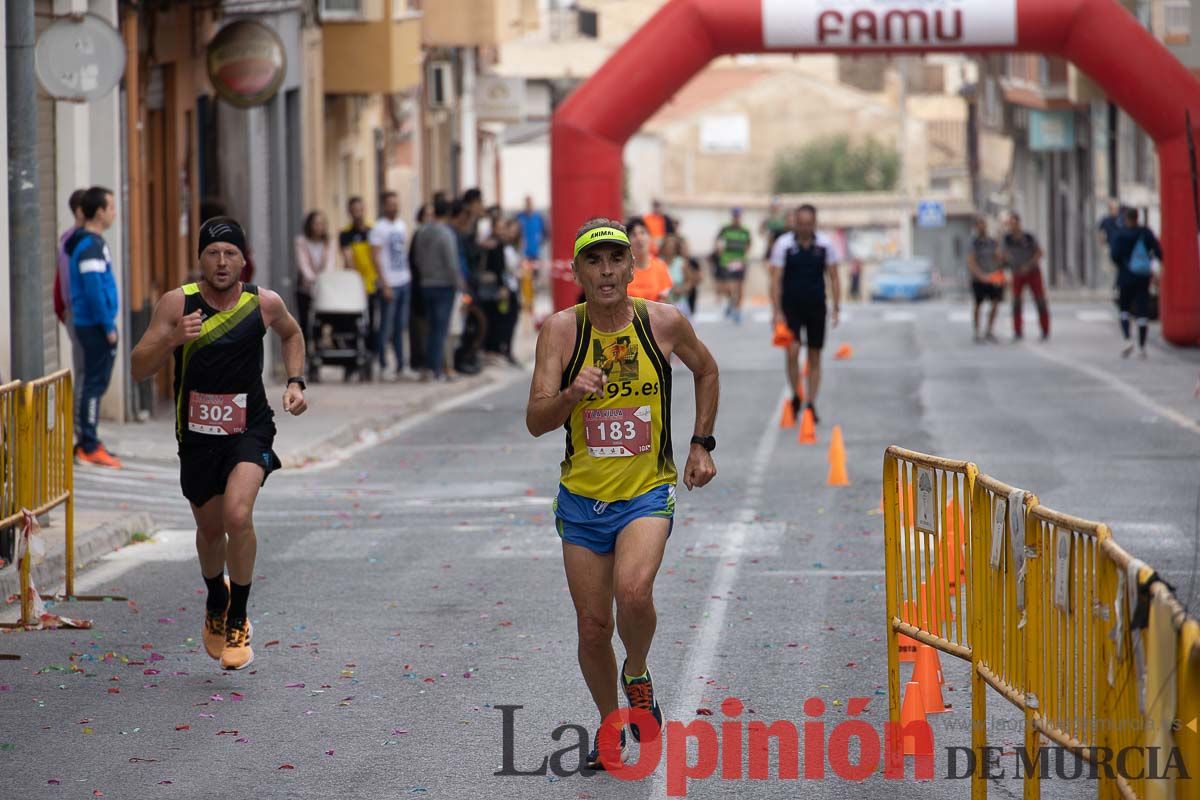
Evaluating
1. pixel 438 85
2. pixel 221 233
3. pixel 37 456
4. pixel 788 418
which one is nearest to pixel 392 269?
pixel 788 418

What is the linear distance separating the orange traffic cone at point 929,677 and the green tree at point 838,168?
3244 inches

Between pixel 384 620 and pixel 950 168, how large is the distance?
286 feet

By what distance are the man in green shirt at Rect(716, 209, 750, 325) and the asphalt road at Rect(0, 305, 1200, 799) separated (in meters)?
21.3

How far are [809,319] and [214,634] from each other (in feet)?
33.9

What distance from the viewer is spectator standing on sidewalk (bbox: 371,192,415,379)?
941 inches

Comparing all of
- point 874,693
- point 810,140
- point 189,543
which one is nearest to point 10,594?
point 189,543

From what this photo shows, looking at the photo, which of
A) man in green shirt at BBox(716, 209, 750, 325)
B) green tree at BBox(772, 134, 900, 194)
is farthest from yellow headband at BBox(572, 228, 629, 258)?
green tree at BBox(772, 134, 900, 194)

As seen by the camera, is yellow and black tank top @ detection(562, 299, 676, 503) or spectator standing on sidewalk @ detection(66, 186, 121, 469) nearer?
yellow and black tank top @ detection(562, 299, 676, 503)

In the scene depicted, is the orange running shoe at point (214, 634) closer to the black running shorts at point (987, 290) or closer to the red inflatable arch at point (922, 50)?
the red inflatable arch at point (922, 50)

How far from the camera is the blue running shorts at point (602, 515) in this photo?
23.7ft

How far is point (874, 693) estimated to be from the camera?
8.34 meters

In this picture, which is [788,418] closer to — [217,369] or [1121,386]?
[1121,386]

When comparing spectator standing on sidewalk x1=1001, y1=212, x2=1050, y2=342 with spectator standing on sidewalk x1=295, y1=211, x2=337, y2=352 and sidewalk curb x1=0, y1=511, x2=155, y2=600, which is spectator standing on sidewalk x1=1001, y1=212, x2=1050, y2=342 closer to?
spectator standing on sidewalk x1=295, y1=211, x2=337, y2=352

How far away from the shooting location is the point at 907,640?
8609 mm
